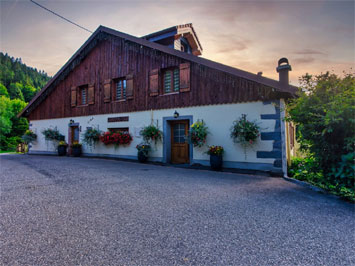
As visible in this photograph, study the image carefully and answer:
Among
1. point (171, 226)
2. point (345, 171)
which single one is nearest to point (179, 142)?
point (345, 171)

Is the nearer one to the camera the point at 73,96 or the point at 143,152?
the point at 143,152

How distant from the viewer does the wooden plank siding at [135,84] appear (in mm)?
7871

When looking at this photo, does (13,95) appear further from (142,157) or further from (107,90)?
(142,157)

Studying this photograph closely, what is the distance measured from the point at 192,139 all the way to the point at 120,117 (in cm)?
495

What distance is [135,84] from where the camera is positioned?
1066 cm

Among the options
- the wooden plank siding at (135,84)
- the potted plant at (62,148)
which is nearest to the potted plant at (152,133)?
the wooden plank siding at (135,84)

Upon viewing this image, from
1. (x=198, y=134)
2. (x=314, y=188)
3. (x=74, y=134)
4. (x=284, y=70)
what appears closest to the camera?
(x=314, y=188)

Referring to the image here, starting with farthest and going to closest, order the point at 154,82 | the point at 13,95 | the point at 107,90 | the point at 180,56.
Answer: the point at 13,95 < the point at 107,90 < the point at 154,82 < the point at 180,56

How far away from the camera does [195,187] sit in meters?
5.02

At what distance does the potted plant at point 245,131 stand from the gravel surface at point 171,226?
2.56 meters

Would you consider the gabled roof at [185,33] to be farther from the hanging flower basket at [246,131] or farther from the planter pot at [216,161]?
the planter pot at [216,161]

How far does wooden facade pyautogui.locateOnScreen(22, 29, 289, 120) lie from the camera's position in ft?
26.1

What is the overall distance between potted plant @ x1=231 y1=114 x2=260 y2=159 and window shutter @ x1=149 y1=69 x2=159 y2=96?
436 centimetres

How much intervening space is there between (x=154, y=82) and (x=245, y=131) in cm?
518
